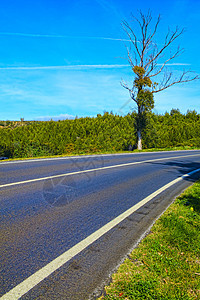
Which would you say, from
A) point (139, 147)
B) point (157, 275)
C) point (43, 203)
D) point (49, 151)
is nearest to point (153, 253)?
point (157, 275)

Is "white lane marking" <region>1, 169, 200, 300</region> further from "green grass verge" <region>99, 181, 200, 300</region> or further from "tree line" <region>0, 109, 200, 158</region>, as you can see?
"tree line" <region>0, 109, 200, 158</region>

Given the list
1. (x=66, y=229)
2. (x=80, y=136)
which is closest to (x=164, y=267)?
(x=66, y=229)

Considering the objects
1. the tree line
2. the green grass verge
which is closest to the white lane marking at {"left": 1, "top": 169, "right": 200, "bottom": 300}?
the green grass verge

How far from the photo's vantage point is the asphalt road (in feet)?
7.72

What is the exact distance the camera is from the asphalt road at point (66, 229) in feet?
7.72

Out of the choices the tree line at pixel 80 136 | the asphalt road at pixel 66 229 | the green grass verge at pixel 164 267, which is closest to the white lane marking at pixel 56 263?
the asphalt road at pixel 66 229

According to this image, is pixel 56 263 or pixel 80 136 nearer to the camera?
pixel 56 263

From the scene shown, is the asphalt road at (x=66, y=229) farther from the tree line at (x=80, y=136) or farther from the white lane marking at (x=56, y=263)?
the tree line at (x=80, y=136)

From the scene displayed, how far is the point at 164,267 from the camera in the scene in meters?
2.73

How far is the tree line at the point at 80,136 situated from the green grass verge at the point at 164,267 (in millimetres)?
13336

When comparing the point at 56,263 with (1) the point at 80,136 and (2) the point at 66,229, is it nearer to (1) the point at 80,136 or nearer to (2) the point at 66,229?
(2) the point at 66,229

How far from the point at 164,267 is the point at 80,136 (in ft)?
63.7

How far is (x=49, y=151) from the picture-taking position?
1792 centimetres

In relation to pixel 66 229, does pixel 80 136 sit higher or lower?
higher
